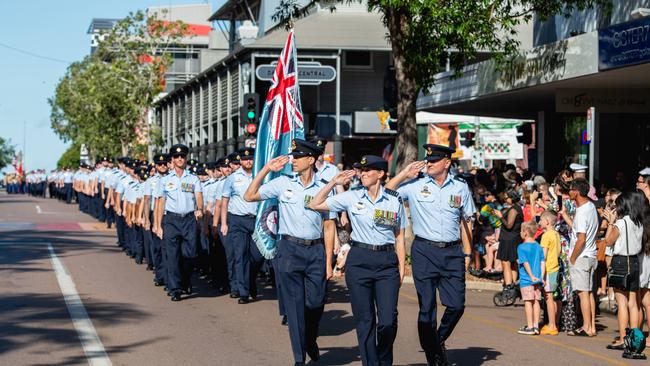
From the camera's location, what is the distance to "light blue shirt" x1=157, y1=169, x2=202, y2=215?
15.3 meters

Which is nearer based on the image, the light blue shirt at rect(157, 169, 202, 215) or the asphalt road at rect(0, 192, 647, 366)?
the asphalt road at rect(0, 192, 647, 366)

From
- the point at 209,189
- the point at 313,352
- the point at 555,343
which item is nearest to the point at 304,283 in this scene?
the point at 313,352

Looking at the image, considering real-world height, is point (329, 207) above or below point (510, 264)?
above

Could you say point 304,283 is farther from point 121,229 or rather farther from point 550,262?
point 121,229

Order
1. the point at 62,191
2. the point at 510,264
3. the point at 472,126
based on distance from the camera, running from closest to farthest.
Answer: the point at 510,264
the point at 472,126
the point at 62,191

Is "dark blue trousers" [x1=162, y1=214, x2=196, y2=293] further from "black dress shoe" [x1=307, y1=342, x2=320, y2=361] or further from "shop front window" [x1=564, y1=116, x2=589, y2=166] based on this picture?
"shop front window" [x1=564, y1=116, x2=589, y2=166]

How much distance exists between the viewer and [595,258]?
43.0ft

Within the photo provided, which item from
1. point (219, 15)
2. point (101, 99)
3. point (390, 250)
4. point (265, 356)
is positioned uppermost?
point (219, 15)

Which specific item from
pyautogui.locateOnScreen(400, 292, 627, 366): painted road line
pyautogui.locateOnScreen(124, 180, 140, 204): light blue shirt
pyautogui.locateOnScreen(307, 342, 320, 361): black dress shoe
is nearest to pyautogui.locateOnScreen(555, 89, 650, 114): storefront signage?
pyautogui.locateOnScreen(124, 180, 140, 204): light blue shirt

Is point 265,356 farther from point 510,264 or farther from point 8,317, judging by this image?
point 510,264

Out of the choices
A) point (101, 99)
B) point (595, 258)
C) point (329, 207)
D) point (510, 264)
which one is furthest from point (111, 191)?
point (101, 99)

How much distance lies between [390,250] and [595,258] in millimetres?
4591

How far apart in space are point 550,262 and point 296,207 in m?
4.21

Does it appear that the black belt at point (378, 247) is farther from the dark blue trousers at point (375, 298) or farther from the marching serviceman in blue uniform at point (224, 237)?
the marching serviceman in blue uniform at point (224, 237)
